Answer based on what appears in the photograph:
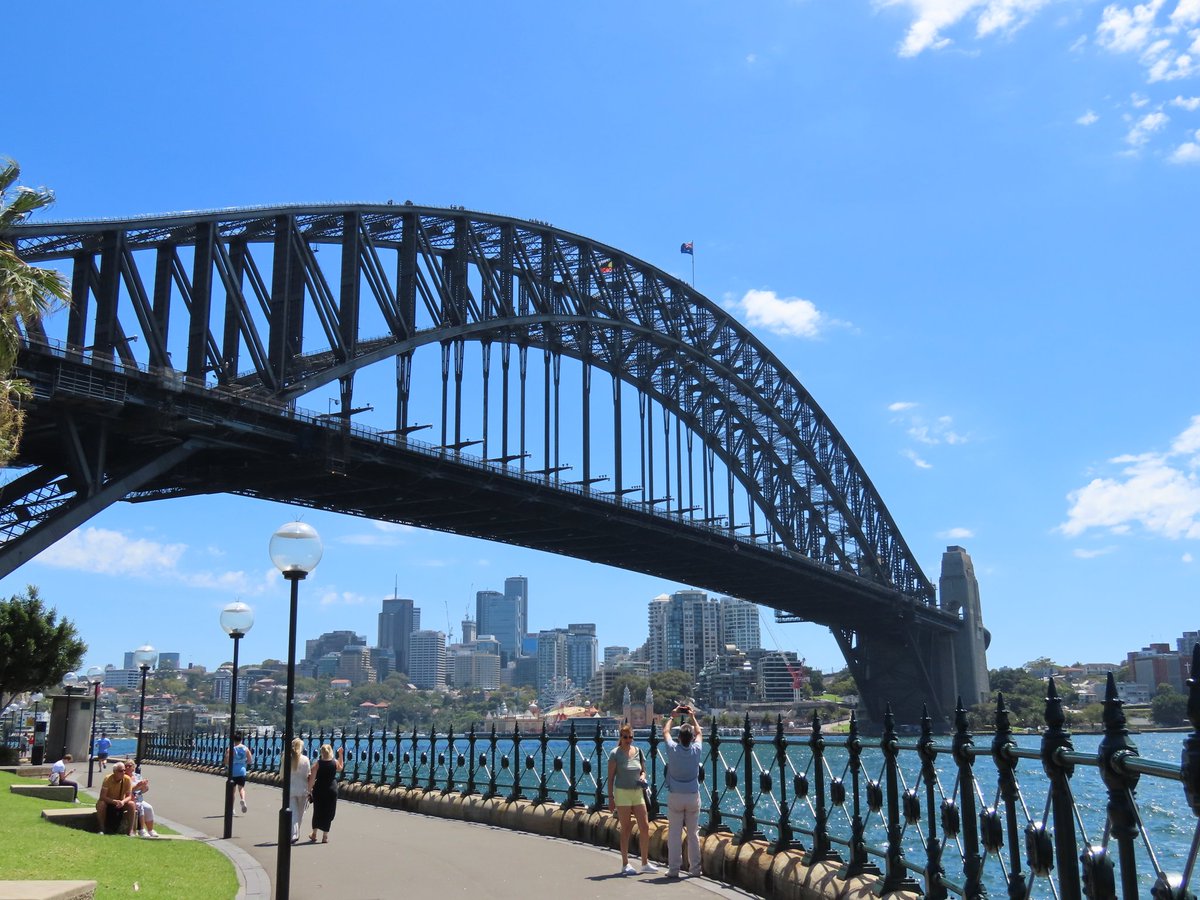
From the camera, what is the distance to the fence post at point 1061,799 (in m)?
5.52

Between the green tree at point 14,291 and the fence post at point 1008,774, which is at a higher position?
the green tree at point 14,291

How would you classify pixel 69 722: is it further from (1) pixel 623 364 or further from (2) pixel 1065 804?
(1) pixel 623 364

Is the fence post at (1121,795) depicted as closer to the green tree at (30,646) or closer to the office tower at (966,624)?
the green tree at (30,646)

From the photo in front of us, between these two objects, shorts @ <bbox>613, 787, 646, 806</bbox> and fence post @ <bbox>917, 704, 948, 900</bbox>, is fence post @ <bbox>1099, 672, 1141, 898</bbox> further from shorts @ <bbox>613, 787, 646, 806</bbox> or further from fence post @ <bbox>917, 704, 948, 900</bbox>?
shorts @ <bbox>613, 787, 646, 806</bbox>

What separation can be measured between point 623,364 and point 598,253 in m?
8.51

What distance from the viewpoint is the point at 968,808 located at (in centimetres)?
738

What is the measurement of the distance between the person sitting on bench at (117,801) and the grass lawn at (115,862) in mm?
388

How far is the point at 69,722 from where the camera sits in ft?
115

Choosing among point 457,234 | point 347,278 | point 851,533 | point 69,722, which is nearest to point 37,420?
point 69,722

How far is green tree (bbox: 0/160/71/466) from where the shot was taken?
632 inches

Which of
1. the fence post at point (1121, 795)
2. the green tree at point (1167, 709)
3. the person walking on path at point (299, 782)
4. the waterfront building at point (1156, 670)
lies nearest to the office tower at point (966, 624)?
the green tree at point (1167, 709)

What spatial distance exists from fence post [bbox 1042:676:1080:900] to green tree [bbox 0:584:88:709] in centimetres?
3097

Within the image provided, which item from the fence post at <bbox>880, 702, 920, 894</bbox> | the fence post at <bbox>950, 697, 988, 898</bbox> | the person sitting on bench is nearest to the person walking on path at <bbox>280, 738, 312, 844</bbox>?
the person sitting on bench

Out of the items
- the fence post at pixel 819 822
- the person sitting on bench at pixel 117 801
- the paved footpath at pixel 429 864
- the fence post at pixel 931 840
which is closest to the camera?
the fence post at pixel 931 840
